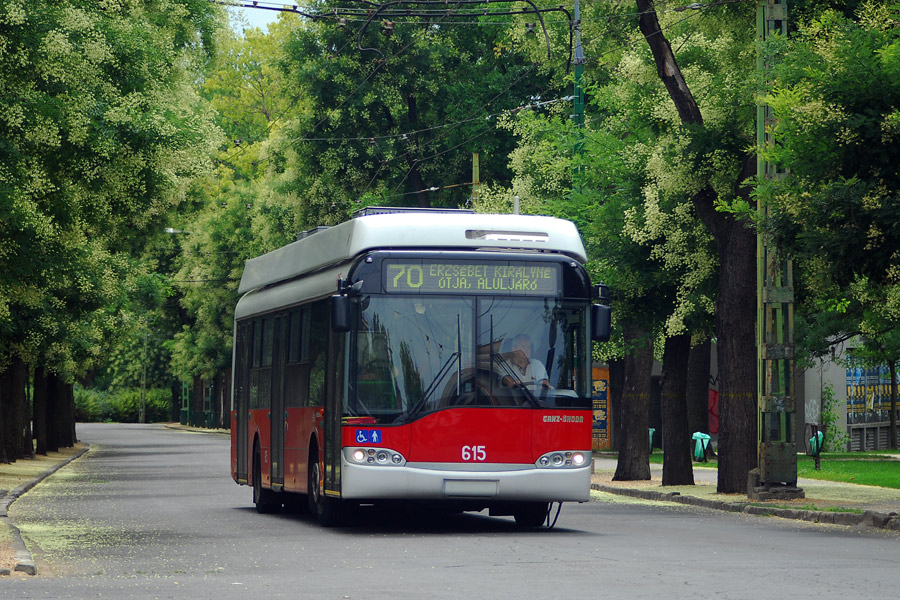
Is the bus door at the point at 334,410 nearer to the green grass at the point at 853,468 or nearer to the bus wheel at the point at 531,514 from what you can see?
the bus wheel at the point at 531,514

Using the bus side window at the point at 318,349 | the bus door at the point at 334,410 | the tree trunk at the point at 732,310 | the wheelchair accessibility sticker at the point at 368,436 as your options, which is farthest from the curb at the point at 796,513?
the bus side window at the point at 318,349

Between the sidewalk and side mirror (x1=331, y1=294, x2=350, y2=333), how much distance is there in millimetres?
7285

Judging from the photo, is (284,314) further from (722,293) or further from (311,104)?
(311,104)

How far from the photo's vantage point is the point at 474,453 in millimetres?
17109

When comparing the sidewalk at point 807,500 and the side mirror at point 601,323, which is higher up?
the side mirror at point 601,323

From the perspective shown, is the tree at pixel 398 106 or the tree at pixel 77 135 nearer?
the tree at pixel 77 135

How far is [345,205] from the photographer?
168ft

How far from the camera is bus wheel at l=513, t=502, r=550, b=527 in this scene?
61.3 ft

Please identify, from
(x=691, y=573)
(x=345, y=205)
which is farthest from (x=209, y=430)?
(x=691, y=573)

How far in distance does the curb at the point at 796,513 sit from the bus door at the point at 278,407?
667 cm

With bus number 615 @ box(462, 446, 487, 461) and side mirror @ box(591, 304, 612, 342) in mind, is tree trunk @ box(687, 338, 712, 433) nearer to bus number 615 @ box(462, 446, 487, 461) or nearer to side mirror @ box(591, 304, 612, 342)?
side mirror @ box(591, 304, 612, 342)

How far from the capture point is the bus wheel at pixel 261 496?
72.9ft

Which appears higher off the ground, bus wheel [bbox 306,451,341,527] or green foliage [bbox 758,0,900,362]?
green foliage [bbox 758,0,900,362]

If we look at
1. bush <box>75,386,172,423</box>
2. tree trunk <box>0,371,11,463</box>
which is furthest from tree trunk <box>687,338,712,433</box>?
bush <box>75,386,172,423</box>
